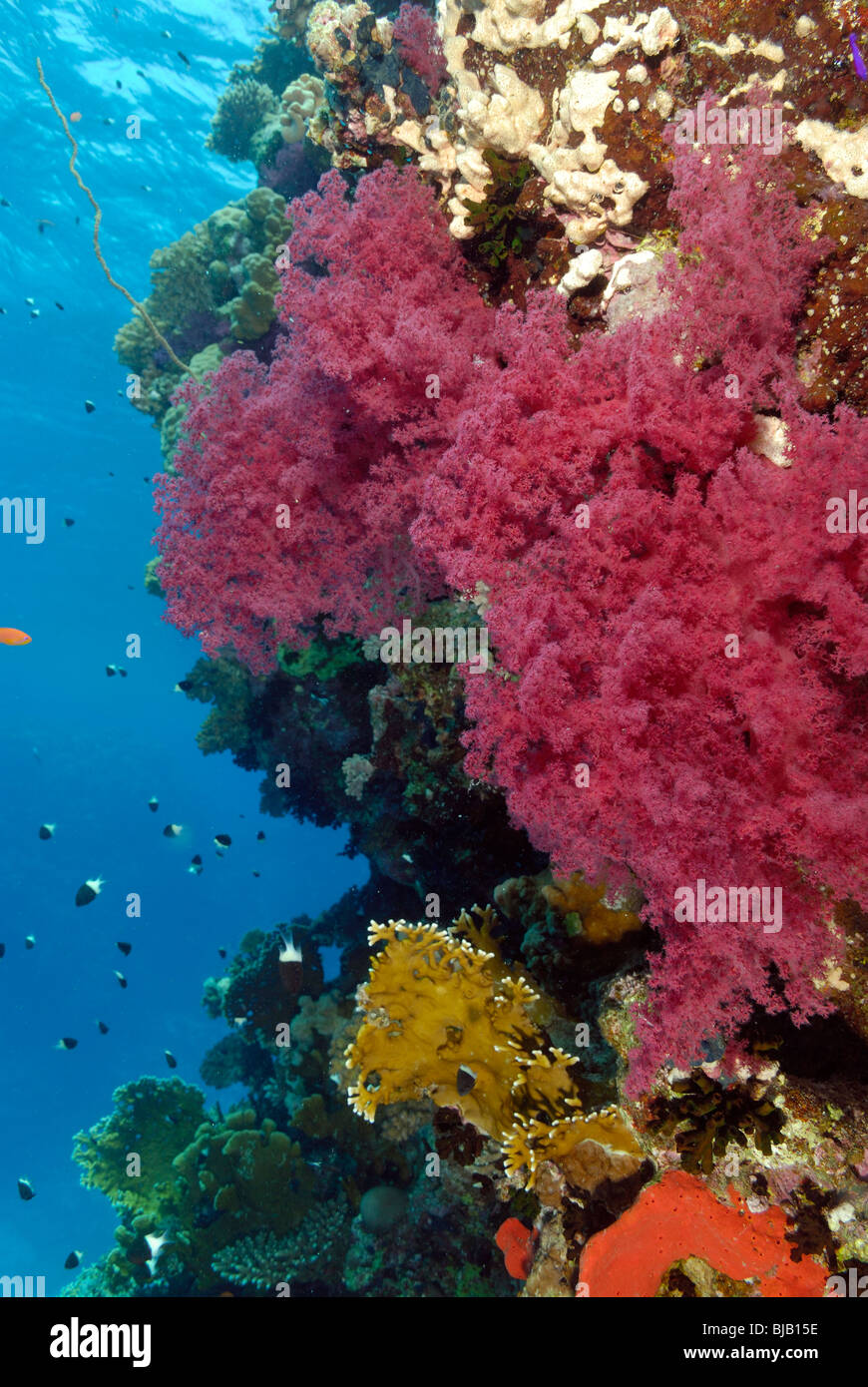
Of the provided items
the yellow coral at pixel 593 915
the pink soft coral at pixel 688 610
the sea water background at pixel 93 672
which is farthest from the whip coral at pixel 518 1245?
the sea water background at pixel 93 672

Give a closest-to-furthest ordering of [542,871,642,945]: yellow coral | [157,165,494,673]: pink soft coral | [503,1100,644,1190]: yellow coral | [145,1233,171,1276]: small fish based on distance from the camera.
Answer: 1. [503,1100,644,1190]: yellow coral
2. [157,165,494,673]: pink soft coral
3. [542,871,642,945]: yellow coral
4. [145,1233,171,1276]: small fish

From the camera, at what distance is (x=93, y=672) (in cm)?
6856

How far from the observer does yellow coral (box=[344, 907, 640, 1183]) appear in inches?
168

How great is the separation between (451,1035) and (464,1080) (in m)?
0.30

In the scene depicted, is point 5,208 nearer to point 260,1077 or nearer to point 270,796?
point 270,796

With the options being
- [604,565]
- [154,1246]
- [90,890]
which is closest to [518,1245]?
[604,565]

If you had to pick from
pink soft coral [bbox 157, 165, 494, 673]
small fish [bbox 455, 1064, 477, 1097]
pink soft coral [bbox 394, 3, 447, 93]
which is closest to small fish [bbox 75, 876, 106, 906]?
pink soft coral [bbox 157, 165, 494, 673]

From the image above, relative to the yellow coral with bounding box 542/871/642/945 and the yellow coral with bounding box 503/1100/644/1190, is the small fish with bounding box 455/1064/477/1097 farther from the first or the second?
the yellow coral with bounding box 542/871/642/945

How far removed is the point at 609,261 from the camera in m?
4.05

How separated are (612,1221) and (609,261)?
17.9ft

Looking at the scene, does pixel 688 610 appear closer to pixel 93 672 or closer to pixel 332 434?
pixel 332 434

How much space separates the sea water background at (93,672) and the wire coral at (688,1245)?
10.0 m

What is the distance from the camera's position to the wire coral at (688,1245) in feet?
10.2

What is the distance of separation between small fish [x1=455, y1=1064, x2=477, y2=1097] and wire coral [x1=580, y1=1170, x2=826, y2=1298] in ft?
3.63
